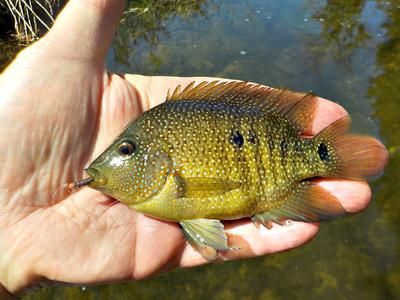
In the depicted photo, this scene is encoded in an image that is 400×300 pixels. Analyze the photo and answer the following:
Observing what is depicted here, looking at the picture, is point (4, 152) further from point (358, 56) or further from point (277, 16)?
point (277, 16)

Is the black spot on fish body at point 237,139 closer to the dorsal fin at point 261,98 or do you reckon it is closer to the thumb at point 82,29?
the dorsal fin at point 261,98

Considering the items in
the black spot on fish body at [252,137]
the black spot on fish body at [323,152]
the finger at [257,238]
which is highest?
the black spot on fish body at [252,137]

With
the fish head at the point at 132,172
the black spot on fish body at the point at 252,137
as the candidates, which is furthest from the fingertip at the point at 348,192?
the fish head at the point at 132,172

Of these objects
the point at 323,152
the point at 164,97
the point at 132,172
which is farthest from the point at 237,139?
the point at 164,97

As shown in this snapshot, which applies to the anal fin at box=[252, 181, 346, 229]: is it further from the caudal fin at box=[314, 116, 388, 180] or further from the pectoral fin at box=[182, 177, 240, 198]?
the pectoral fin at box=[182, 177, 240, 198]

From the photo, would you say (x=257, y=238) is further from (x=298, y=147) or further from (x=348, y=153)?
(x=348, y=153)

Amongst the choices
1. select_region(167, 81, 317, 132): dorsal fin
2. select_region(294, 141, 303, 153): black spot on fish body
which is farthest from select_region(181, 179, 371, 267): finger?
select_region(167, 81, 317, 132): dorsal fin
